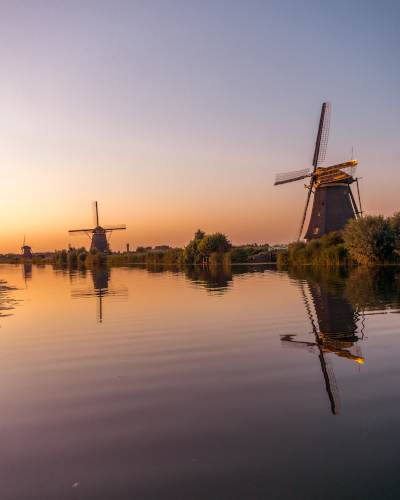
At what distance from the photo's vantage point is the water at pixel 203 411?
3.21 meters

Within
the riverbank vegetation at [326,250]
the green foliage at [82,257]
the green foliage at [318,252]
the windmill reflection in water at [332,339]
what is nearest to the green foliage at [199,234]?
the riverbank vegetation at [326,250]

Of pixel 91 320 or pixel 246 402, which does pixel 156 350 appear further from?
pixel 91 320

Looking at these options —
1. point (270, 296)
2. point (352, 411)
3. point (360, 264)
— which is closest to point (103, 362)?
point (352, 411)

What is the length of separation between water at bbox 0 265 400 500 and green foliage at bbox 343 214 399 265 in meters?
30.2

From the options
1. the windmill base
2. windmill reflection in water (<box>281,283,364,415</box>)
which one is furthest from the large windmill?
windmill reflection in water (<box>281,283,364,415</box>)

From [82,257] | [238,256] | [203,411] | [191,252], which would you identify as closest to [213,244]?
[238,256]

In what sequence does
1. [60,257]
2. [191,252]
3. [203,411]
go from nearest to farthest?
[203,411] → [191,252] → [60,257]

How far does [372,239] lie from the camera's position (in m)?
36.8

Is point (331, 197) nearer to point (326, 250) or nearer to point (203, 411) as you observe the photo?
point (326, 250)

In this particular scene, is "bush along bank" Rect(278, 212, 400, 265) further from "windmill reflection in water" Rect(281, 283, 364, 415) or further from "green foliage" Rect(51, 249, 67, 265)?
"green foliage" Rect(51, 249, 67, 265)

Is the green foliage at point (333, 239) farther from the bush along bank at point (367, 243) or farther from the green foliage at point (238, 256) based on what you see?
the green foliage at point (238, 256)

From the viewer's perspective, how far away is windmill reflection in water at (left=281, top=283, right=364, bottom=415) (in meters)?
5.65

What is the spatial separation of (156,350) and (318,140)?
1874 inches

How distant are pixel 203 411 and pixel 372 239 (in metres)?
36.7
